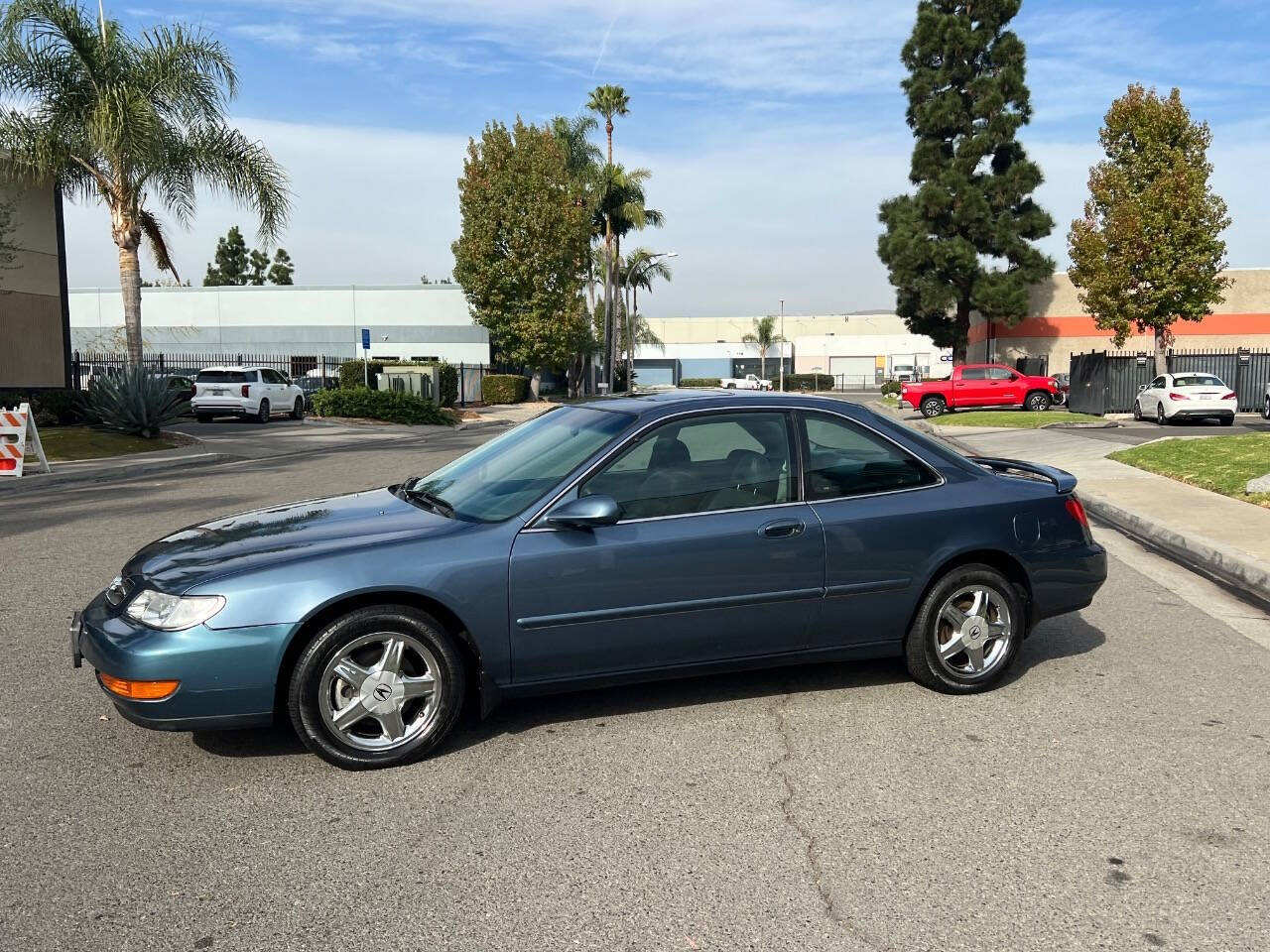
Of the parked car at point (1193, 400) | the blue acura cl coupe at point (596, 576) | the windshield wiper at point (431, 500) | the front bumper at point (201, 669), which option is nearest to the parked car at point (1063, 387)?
the parked car at point (1193, 400)

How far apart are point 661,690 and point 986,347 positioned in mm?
46678

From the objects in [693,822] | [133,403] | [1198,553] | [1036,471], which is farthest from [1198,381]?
[693,822]

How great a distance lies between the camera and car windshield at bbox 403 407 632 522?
4734 millimetres

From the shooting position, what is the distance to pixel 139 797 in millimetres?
3992

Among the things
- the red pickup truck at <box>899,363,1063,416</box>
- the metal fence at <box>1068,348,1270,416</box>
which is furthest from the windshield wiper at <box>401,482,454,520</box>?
the metal fence at <box>1068,348,1270,416</box>

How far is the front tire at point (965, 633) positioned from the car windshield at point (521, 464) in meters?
1.74

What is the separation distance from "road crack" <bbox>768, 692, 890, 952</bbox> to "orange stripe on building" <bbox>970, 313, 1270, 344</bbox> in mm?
40237

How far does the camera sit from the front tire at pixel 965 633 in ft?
16.9

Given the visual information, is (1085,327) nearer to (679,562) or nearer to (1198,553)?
(1198,553)

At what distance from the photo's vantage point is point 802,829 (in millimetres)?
3732

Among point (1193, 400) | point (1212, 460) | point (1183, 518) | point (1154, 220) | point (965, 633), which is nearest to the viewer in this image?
point (965, 633)

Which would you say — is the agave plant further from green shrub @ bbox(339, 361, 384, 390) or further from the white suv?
green shrub @ bbox(339, 361, 384, 390)

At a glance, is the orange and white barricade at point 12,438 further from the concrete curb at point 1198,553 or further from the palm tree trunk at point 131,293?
the concrete curb at point 1198,553

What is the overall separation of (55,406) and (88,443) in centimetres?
347
